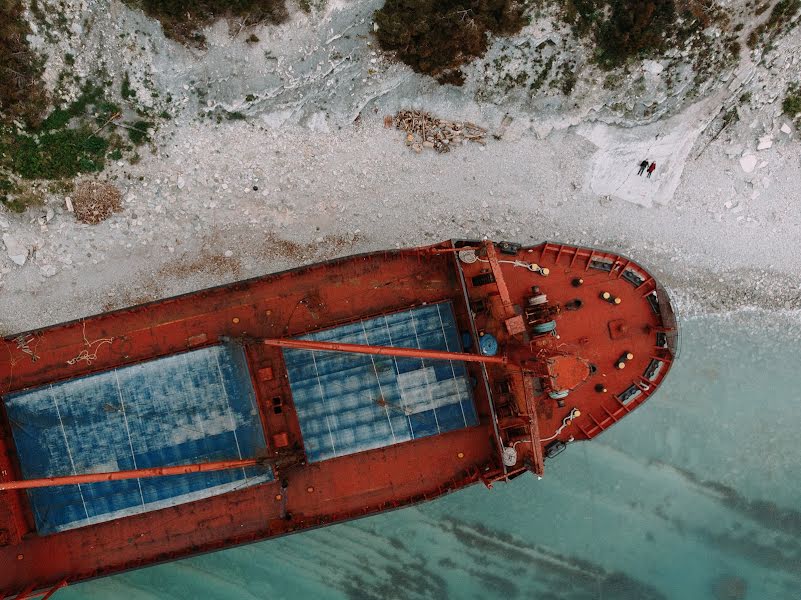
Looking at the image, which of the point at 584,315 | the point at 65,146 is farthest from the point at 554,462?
the point at 65,146

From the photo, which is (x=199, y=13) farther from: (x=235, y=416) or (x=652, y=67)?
(x=652, y=67)

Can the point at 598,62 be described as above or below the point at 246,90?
below

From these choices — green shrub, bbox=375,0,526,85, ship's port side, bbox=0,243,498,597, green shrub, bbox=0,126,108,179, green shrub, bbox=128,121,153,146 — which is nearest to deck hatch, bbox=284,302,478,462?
ship's port side, bbox=0,243,498,597

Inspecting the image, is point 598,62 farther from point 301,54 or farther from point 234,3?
point 234,3

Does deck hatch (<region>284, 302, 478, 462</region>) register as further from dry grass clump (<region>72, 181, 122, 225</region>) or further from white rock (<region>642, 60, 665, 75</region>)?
white rock (<region>642, 60, 665, 75</region>)

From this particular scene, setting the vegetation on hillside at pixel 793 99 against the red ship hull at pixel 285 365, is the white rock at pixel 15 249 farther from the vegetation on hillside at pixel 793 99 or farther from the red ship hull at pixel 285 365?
the vegetation on hillside at pixel 793 99

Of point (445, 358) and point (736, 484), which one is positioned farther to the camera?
point (736, 484)

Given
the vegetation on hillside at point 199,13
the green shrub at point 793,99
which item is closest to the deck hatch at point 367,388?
the vegetation on hillside at point 199,13
